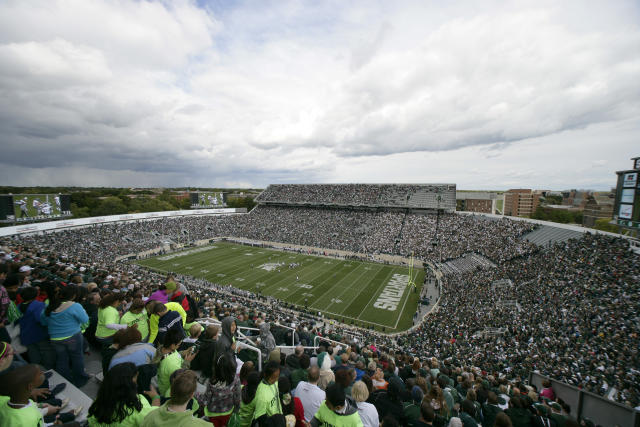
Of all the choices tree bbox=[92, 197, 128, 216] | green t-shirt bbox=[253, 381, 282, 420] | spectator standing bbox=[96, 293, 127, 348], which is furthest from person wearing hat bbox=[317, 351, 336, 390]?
tree bbox=[92, 197, 128, 216]

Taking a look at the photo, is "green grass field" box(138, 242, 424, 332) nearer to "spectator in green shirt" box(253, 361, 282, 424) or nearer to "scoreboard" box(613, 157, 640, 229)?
"scoreboard" box(613, 157, 640, 229)

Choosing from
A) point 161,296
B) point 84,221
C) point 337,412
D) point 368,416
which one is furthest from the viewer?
point 84,221

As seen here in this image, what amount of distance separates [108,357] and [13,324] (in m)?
3.93

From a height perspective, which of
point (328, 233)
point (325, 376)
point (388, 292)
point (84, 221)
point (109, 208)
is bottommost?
point (388, 292)

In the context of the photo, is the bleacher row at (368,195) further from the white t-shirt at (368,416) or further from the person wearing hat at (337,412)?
the person wearing hat at (337,412)

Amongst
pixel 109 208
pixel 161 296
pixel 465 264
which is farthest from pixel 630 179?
pixel 109 208

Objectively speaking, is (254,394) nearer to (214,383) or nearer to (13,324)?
(214,383)

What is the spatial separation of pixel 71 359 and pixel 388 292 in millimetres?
26185

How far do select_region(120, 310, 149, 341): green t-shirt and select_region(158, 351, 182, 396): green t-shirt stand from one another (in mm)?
1747

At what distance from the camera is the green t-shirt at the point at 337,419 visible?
3098 mm

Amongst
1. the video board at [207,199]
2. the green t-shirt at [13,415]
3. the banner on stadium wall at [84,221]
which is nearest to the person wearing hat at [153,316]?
the green t-shirt at [13,415]

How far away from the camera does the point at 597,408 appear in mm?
7086

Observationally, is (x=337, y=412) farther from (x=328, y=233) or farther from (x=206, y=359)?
(x=328, y=233)

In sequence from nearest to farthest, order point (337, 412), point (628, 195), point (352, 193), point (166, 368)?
point (337, 412)
point (166, 368)
point (628, 195)
point (352, 193)
